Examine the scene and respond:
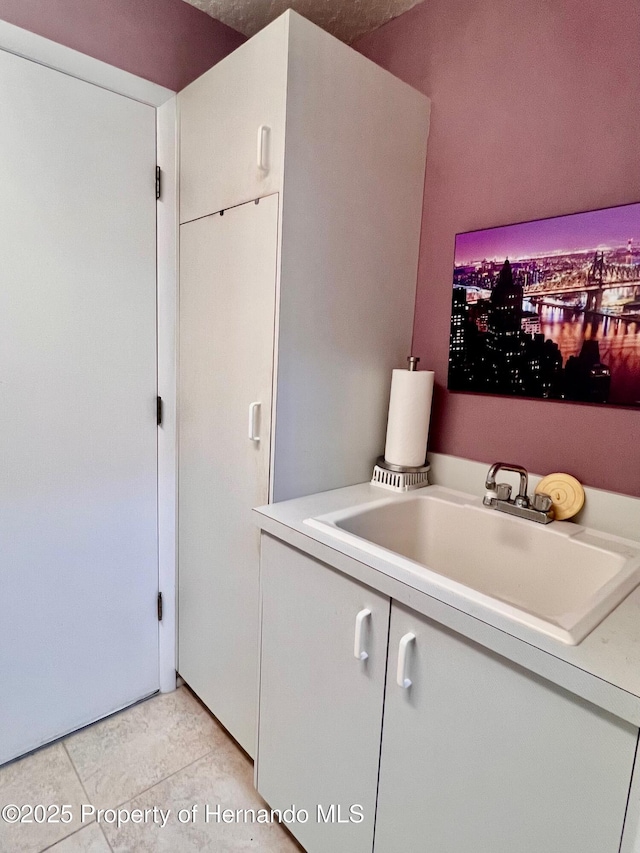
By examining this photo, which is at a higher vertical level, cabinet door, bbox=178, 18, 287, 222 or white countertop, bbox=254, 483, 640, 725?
cabinet door, bbox=178, 18, 287, 222

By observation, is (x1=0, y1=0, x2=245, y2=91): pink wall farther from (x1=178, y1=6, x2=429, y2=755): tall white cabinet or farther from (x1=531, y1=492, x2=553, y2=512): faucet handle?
(x1=531, y1=492, x2=553, y2=512): faucet handle

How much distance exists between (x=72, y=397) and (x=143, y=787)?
122cm

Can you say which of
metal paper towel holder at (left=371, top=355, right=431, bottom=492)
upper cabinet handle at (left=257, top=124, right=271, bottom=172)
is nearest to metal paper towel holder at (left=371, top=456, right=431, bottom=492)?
metal paper towel holder at (left=371, top=355, right=431, bottom=492)

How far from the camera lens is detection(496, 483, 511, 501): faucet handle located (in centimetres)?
137

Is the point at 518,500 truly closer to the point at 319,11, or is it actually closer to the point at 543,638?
the point at 543,638

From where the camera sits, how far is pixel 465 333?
1.55m

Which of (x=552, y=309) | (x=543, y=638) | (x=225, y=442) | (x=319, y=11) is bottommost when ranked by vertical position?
(x=543, y=638)

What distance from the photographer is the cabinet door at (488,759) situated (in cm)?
71

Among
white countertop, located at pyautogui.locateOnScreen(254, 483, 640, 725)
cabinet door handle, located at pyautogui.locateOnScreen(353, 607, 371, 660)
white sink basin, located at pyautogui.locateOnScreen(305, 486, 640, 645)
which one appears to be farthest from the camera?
cabinet door handle, located at pyautogui.locateOnScreen(353, 607, 371, 660)

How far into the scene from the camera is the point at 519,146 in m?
1.40

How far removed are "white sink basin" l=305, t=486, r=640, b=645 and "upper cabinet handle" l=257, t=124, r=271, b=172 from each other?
3.08 ft

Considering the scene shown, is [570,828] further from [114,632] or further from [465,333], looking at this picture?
[114,632]

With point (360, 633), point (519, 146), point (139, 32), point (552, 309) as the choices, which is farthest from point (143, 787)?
point (139, 32)

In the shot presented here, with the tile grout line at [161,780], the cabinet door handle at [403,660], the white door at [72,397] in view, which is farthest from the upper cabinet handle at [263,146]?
the tile grout line at [161,780]
